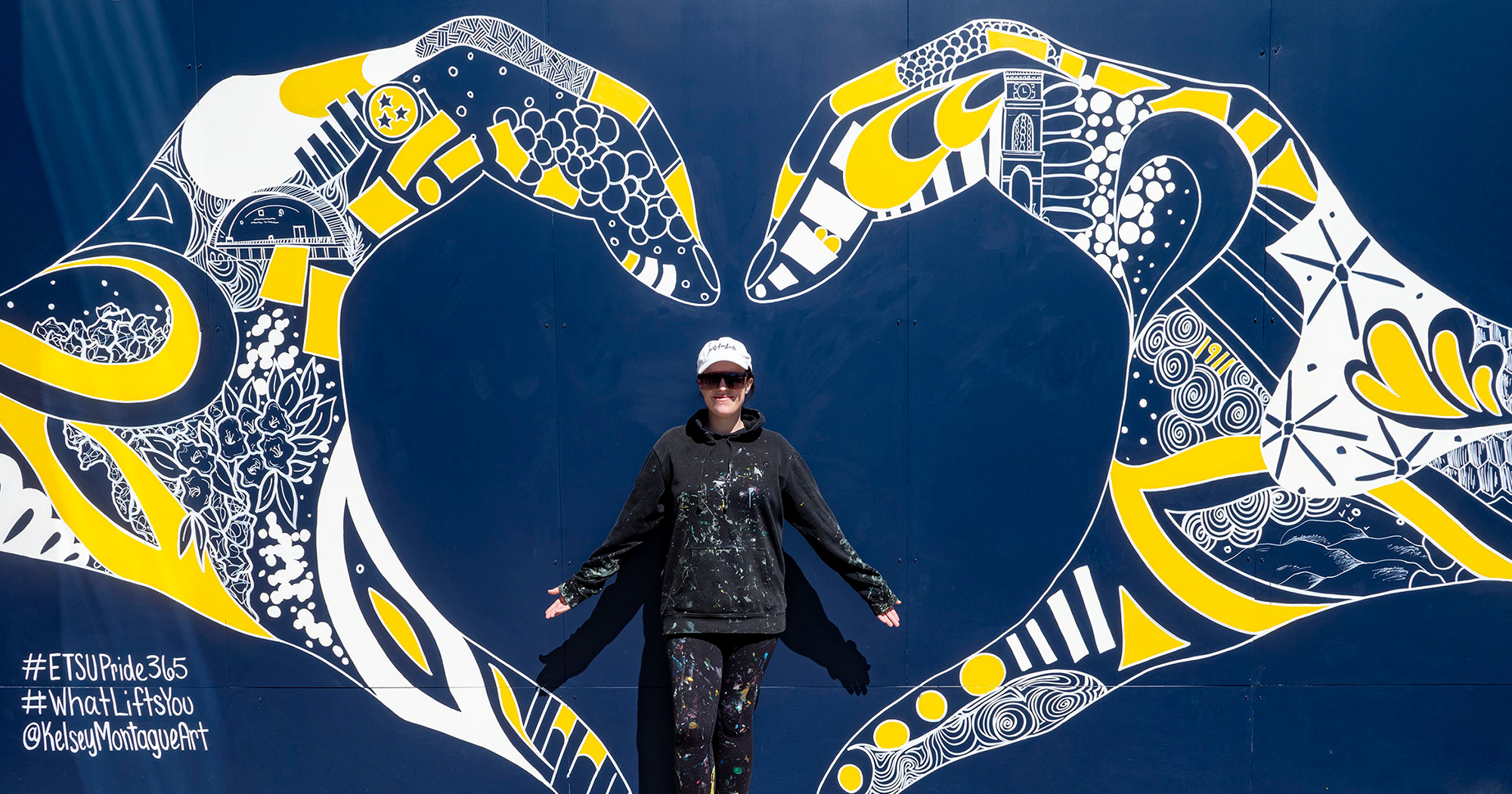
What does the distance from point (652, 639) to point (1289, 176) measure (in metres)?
2.80

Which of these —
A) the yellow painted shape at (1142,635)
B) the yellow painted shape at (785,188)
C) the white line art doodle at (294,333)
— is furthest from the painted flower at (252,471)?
the yellow painted shape at (1142,635)

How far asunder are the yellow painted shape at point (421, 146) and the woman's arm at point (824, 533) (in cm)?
165

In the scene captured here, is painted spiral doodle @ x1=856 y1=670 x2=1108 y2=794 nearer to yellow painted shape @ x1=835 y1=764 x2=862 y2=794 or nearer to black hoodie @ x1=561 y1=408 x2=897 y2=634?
yellow painted shape @ x1=835 y1=764 x2=862 y2=794

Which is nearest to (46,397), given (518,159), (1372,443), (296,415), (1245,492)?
(296,415)

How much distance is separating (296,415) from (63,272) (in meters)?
0.99

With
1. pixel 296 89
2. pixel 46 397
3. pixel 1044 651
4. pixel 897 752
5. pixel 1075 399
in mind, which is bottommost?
pixel 897 752


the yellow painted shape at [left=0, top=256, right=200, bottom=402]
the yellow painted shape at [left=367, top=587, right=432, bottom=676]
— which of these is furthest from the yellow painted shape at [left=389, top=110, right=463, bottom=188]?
the yellow painted shape at [left=367, top=587, right=432, bottom=676]

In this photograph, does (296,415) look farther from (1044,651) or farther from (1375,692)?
(1375,692)

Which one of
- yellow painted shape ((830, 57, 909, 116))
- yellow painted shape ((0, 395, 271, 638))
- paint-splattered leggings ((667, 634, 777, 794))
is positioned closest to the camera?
paint-splattered leggings ((667, 634, 777, 794))

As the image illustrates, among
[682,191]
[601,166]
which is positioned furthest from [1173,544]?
[601,166]

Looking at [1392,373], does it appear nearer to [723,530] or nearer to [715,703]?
[723,530]

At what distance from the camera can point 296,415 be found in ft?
10.6

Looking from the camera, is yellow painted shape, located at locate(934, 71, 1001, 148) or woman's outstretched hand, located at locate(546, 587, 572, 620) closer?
woman's outstretched hand, located at locate(546, 587, 572, 620)

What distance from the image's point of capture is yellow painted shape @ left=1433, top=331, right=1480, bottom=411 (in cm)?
320
